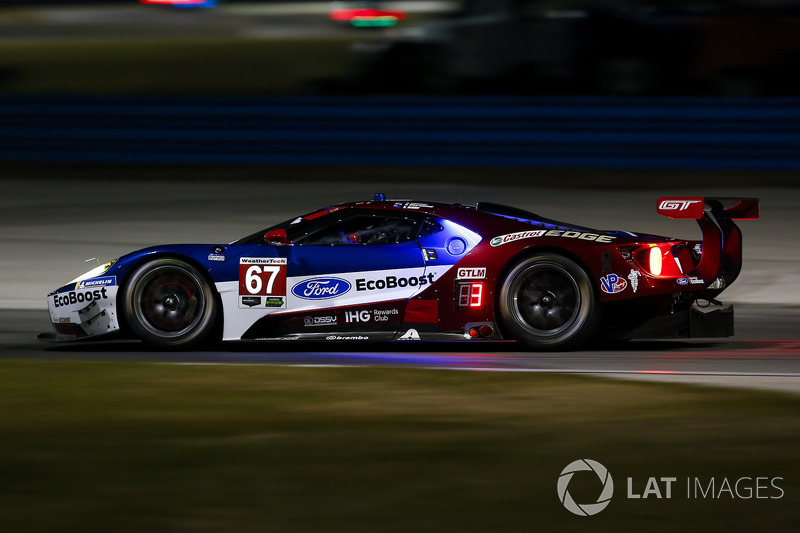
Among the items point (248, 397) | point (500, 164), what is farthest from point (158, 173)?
point (248, 397)

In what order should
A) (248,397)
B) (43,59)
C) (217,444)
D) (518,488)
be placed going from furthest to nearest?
(43,59), (248,397), (217,444), (518,488)

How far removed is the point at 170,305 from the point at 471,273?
6.82 feet

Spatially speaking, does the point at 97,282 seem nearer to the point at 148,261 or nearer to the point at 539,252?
the point at 148,261

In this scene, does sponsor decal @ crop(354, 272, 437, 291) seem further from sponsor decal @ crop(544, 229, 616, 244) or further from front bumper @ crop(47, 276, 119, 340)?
front bumper @ crop(47, 276, 119, 340)

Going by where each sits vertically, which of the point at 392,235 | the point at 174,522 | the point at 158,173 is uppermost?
the point at 158,173

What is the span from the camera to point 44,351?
29.1ft

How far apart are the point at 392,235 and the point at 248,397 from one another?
2049mm

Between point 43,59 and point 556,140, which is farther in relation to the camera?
point 43,59

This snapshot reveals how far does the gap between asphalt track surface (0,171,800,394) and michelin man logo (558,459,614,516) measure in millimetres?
2307

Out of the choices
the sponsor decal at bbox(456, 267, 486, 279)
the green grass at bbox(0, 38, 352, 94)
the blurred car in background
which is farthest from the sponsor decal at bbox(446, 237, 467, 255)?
the green grass at bbox(0, 38, 352, 94)

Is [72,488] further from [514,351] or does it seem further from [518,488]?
[514,351]

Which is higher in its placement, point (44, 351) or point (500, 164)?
→ point (500, 164)

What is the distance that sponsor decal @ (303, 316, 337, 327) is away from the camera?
8.46 metres

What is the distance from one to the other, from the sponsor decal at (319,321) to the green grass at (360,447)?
642 mm
